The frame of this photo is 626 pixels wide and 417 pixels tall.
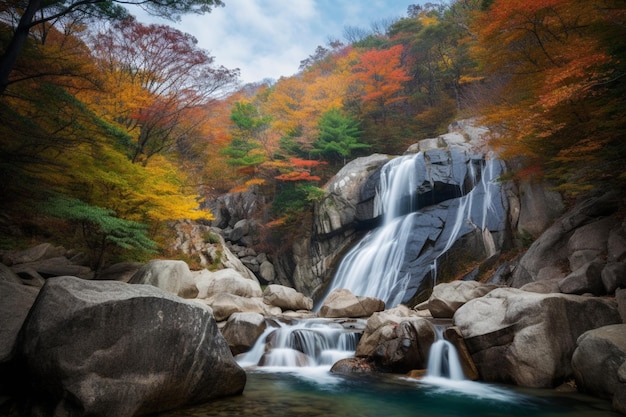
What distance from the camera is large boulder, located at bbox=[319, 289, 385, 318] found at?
12.5m

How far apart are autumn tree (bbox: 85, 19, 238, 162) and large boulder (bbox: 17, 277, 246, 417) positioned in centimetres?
1098

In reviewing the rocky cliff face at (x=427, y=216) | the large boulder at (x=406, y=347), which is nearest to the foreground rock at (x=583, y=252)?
the large boulder at (x=406, y=347)

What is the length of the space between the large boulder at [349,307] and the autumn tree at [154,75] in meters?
9.24

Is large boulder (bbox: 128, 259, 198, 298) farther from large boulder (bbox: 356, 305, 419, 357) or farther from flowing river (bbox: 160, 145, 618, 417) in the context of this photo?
large boulder (bbox: 356, 305, 419, 357)

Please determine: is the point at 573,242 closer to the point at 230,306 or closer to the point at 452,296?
the point at 452,296

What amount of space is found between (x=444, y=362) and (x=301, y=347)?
362cm

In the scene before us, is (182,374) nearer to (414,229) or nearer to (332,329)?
(332,329)

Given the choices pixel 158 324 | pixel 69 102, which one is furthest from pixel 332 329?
pixel 69 102

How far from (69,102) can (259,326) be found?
6.90m

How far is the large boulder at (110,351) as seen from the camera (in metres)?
3.98

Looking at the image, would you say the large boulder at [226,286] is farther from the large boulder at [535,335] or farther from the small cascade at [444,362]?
the large boulder at [535,335]

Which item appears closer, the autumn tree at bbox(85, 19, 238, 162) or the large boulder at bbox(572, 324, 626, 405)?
the large boulder at bbox(572, 324, 626, 405)

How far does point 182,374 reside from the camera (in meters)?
4.84

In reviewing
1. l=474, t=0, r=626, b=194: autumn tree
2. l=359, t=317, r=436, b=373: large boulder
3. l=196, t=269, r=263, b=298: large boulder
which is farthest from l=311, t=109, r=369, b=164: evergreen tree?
l=359, t=317, r=436, b=373: large boulder
